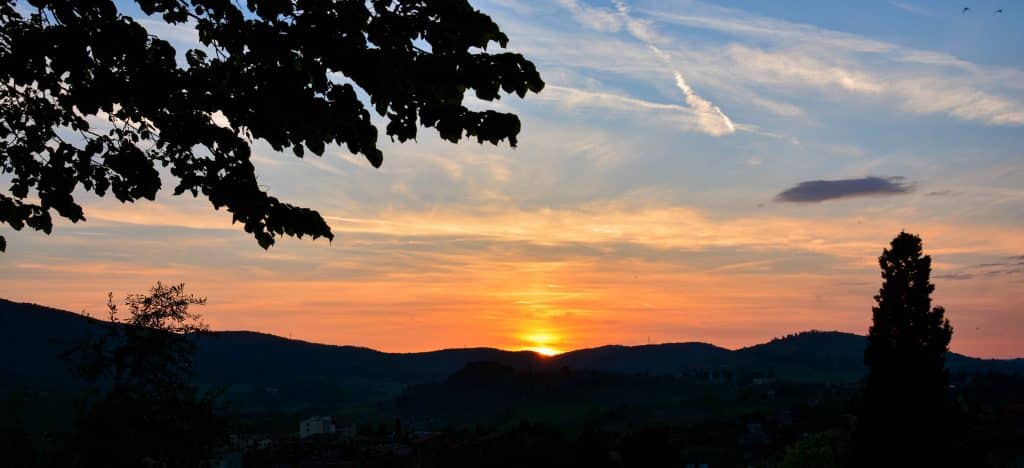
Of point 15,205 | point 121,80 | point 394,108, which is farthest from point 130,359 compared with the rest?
point 394,108

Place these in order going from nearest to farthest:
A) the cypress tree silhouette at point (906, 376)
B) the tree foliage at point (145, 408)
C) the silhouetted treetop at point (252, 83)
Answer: the silhouetted treetop at point (252, 83) → the tree foliage at point (145, 408) → the cypress tree silhouette at point (906, 376)

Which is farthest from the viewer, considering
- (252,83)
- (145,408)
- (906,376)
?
(906,376)

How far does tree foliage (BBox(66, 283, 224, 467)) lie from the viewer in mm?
26453

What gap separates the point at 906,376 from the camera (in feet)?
157

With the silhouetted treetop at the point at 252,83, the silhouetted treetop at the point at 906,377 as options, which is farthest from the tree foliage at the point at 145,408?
the silhouetted treetop at the point at 906,377

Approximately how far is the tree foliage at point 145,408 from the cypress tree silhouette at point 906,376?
36066 millimetres

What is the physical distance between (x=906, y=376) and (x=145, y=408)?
3917 cm

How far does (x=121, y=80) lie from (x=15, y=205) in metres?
2.96

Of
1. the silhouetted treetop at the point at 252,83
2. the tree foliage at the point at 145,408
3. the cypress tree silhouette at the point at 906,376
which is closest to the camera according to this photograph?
the silhouetted treetop at the point at 252,83

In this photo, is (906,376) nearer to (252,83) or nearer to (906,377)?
(906,377)

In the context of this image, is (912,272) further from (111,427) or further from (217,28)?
(217,28)

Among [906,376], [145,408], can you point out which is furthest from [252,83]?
[906,376]

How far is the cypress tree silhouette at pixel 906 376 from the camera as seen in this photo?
155ft

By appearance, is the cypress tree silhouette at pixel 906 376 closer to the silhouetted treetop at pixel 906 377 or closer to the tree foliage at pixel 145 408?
the silhouetted treetop at pixel 906 377
